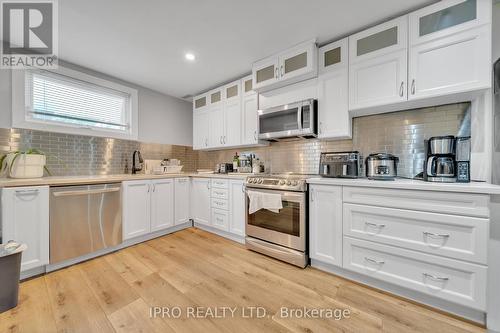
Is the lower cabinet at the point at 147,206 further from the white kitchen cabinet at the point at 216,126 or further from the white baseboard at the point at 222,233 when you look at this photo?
the white kitchen cabinet at the point at 216,126

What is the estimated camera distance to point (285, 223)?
7.11ft

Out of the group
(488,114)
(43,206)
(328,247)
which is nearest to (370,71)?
(488,114)

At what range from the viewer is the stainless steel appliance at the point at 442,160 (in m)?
1.54

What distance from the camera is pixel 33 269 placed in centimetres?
185

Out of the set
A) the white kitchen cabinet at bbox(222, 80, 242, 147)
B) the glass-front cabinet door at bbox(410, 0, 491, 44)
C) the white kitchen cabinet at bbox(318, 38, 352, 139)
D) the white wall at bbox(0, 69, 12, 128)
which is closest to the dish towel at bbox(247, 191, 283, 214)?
the white kitchen cabinet at bbox(318, 38, 352, 139)

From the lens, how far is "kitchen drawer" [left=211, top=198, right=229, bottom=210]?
111 inches

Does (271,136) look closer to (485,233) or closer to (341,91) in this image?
(341,91)

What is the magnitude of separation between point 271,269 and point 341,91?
6.64 feet

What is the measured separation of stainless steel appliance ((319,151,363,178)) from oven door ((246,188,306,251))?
389 millimetres

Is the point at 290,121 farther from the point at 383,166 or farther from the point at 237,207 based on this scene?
the point at 237,207

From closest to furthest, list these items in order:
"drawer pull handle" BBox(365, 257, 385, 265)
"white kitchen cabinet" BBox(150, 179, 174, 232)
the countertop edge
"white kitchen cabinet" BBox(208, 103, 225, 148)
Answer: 1. the countertop edge
2. "drawer pull handle" BBox(365, 257, 385, 265)
3. "white kitchen cabinet" BBox(150, 179, 174, 232)
4. "white kitchen cabinet" BBox(208, 103, 225, 148)

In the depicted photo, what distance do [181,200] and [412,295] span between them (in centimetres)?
293

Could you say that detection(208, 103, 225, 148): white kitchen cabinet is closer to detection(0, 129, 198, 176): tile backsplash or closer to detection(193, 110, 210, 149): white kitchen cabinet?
detection(193, 110, 210, 149): white kitchen cabinet

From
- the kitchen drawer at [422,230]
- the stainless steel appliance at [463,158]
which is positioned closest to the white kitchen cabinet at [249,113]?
the kitchen drawer at [422,230]
